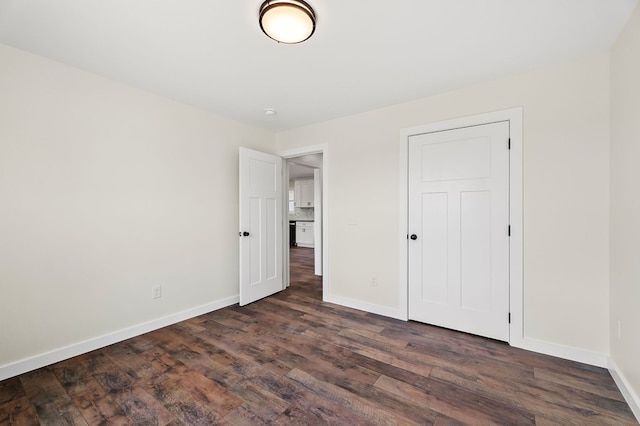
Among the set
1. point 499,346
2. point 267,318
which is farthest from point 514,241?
point 267,318

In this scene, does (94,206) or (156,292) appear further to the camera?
(156,292)

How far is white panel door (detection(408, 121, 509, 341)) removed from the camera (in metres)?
2.46

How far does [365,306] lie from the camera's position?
3260mm

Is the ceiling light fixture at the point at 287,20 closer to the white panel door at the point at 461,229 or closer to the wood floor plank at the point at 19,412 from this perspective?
the white panel door at the point at 461,229

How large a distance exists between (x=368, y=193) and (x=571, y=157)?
1.80m

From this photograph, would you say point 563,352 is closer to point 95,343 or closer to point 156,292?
point 156,292

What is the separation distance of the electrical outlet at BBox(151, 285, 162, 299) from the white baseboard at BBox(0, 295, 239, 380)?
0.78 ft

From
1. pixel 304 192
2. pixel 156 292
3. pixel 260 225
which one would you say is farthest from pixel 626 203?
pixel 304 192

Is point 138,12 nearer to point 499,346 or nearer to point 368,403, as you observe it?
point 368,403

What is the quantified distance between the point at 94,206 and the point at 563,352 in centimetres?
412

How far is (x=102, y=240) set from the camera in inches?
94.2

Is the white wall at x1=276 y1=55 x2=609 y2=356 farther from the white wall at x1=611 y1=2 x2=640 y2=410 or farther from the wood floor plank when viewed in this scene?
the wood floor plank

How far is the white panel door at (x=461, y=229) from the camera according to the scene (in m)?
2.46

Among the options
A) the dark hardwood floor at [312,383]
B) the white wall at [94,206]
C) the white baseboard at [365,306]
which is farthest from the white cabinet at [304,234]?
the dark hardwood floor at [312,383]
